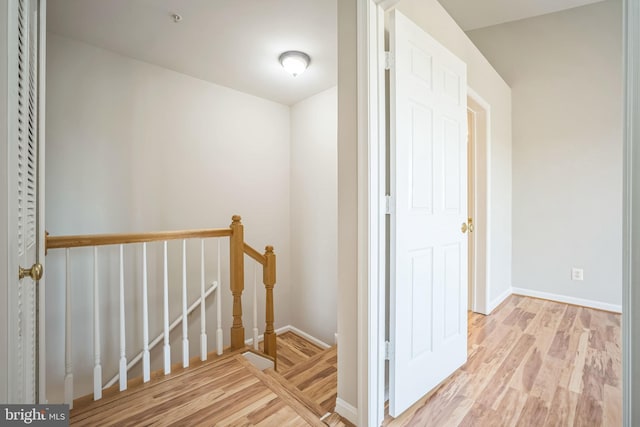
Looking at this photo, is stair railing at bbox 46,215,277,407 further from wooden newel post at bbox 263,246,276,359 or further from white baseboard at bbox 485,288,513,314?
white baseboard at bbox 485,288,513,314

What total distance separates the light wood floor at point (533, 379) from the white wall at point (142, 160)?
7.88ft

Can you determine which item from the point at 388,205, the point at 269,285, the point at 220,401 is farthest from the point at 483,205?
the point at 220,401

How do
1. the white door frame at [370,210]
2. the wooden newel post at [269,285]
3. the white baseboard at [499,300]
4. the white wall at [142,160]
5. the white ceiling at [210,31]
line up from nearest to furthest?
the white door frame at [370,210] → the white ceiling at [210,31] → the white wall at [142,160] → the wooden newel post at [269,285] → the white baseboard at [499,300]

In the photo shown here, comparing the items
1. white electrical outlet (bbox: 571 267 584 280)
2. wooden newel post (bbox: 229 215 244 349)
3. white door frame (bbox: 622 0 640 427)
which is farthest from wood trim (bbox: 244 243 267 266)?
white electrical outlet (bbox: 571 267 584 280)

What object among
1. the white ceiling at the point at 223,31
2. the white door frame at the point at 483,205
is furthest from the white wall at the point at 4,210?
the white door frame at the point at 483,205

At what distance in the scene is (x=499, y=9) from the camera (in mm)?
3045

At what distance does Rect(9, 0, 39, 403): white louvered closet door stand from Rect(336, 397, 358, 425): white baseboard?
1.29 meters

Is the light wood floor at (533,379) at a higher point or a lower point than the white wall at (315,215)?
lower

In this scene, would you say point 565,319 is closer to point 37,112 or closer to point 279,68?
point 279,68

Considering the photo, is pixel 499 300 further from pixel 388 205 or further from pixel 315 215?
pixel 388 205

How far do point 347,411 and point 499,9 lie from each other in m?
4.33

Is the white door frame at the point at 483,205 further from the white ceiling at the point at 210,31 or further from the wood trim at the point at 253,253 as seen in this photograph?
the wood trim at the point at 253,253

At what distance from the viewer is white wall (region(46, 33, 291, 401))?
6.79 ft

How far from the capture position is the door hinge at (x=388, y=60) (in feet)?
4.39
